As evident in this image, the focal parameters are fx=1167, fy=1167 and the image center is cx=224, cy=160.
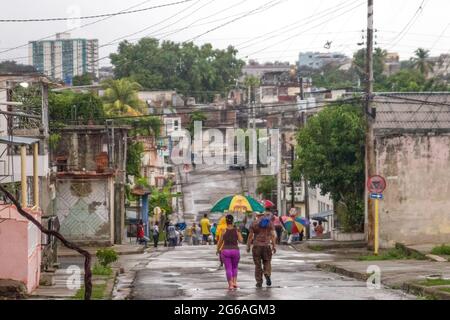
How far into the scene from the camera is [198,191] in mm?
90688

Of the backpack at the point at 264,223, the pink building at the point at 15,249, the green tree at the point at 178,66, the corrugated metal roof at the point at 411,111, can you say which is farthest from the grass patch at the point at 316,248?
the green tree at the point at 178,66

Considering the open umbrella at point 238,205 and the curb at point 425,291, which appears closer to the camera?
the curb at point 425,291

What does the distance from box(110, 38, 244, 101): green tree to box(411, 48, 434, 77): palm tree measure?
70.1 ft

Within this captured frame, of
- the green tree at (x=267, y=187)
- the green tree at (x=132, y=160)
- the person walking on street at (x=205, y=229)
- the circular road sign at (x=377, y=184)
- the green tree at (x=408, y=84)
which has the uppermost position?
the green tree at (x=408, y=84)

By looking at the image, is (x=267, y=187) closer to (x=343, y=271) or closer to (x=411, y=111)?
(x=411, y=111)

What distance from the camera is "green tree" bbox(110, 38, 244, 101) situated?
425 ft

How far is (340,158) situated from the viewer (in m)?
47.0

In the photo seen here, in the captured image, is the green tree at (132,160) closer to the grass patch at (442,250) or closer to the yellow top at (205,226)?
the yellow top at (205,226)

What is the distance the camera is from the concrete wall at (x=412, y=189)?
39562mm

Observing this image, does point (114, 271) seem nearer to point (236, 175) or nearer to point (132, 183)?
point (132, 183)

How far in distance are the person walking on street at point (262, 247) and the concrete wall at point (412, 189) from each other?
16.6 meters

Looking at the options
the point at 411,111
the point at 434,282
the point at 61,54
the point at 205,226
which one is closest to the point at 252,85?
the point at 61,54
